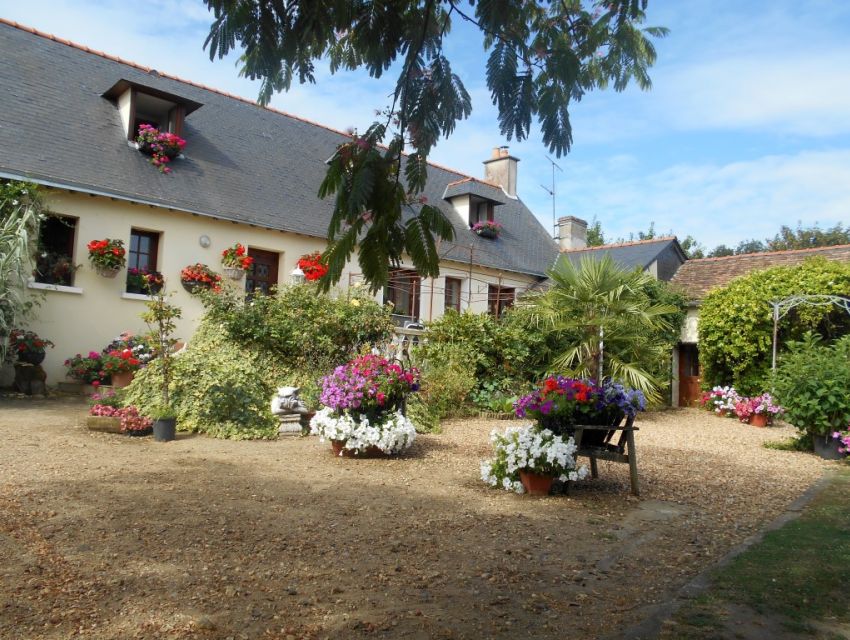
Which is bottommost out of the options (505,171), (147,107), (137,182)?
(137,182)

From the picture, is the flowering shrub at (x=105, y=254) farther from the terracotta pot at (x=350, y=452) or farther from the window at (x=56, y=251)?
the terracotta pot at (x=350, y=452)

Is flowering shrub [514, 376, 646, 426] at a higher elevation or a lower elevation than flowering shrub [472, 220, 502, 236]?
lower

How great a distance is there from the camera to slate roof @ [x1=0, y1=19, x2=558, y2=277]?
10.7m

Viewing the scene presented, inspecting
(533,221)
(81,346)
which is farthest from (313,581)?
(533,221)

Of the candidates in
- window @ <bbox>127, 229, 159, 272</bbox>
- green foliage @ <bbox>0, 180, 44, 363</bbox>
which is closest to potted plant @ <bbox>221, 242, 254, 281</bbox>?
window @ <bbox>127, 229, 159, 272</bbox>

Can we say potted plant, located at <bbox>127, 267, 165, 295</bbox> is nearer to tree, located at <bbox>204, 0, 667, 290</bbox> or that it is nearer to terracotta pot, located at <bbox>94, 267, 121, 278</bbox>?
terracotta pot, located at <bbox>94, 267, 121, 278</bbox>

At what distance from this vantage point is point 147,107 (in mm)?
12773

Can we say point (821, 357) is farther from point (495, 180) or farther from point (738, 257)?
point (495, 180)

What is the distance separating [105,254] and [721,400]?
40.3ft

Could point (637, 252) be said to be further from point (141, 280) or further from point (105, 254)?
point (105, 254)

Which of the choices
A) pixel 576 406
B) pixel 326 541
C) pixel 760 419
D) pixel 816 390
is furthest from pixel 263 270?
pixel 760 419

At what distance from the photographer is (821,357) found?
8492 mm

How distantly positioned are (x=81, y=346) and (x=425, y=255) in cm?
973

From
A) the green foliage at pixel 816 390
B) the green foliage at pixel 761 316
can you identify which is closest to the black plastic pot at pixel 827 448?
the green foliage at pixel 816 390
